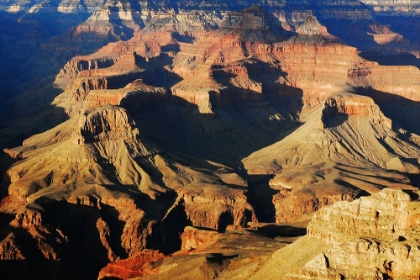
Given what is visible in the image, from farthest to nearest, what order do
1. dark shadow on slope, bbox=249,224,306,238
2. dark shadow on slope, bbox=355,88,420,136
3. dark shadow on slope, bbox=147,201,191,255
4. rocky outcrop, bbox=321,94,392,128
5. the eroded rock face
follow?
dark shadow on slope, bbox=355,88,420,136
rocky outcrop, bbox=321,94,392,128
dark shadow on slope, bbox=147,201,191,255
dark shadow on slope, bbox=249,224,306,238
the eroded rock face

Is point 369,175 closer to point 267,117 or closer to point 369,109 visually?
point 369,109

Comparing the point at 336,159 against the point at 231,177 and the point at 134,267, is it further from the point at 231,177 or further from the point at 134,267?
the point at 134,267

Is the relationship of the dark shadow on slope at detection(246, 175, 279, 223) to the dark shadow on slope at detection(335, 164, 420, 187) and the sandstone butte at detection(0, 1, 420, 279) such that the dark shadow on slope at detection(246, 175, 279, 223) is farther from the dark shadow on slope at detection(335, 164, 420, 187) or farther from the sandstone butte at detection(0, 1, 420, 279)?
the dark shadow on slope at detection(335, 164, 420, 187)

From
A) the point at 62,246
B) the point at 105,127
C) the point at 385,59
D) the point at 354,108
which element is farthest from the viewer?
the point at 385,59

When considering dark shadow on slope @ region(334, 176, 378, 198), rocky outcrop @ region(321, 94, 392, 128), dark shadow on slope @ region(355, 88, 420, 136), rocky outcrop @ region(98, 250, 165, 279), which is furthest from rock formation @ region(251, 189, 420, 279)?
dark shadow on slope @ region(355, 88, 420, 136)

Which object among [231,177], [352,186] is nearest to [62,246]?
[231,177]

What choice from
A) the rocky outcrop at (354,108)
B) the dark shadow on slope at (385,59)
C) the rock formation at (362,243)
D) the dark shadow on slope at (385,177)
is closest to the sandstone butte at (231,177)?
the rock formation at (362,243)

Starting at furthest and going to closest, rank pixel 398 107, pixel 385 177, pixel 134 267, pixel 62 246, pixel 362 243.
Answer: pixel 398 107
pixel 385 177
pixel 62 246
pixel 134 267
pixel 362 243

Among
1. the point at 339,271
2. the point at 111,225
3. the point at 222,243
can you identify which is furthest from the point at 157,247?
the point at 339,271

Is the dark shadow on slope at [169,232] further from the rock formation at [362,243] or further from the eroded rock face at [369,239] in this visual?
the eroded rock face at [369,239]
